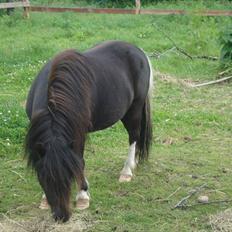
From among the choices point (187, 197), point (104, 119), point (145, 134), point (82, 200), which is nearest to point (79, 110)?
point (104, 119)

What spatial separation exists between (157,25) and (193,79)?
4.67 metres

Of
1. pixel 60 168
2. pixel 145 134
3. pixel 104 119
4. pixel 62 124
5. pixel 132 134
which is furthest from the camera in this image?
pixel 145 134

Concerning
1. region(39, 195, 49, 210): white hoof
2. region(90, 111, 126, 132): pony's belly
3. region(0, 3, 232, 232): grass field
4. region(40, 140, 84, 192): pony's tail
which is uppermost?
region(40, 140, 84, 192): pony's tail

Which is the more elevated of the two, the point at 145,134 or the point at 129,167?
the point at 145,134

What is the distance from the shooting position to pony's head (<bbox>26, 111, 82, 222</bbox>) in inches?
145

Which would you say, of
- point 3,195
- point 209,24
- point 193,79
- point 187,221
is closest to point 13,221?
point 3,195

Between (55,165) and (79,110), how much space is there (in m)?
0.55

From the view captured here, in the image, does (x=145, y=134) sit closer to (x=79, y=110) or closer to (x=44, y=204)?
(x=44, y=204)

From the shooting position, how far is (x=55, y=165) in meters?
3.67

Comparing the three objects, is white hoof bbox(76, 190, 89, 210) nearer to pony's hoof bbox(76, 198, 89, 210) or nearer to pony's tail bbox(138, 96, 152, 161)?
pony's hoof bbox(76, 198, 89, 210)

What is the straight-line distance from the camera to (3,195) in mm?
4906

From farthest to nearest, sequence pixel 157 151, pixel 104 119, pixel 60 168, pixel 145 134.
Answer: pixel 157 151, pixel 145 134, pixel 104 119, pixel 60 168

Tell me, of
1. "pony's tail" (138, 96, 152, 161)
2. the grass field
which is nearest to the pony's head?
the grass field

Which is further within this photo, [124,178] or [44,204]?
[124,178]
